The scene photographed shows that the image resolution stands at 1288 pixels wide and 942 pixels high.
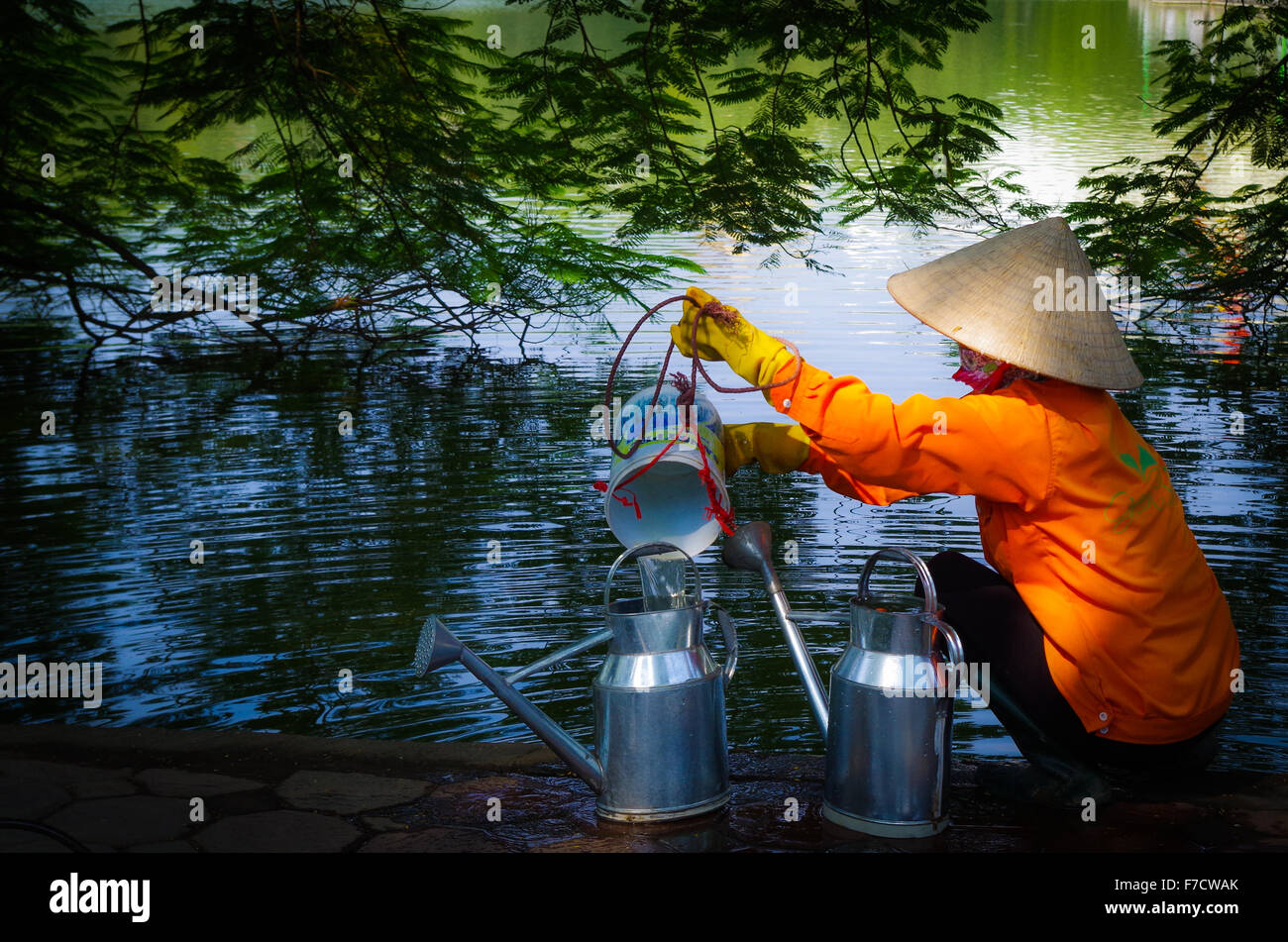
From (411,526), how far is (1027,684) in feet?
12.5

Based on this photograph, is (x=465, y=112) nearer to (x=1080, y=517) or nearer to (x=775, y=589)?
(x=775, y=589)

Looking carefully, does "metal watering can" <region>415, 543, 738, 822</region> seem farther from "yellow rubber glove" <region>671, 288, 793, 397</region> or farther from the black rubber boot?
the black rubber boot

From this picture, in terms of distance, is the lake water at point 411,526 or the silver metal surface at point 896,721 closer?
the silver metal surface at point 896,721

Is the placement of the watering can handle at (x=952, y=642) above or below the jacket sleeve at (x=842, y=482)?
below

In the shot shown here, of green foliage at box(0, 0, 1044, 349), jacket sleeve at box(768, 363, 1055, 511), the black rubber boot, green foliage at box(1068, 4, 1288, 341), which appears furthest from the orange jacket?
green foliage at box(1068, 4, 1288, 341)

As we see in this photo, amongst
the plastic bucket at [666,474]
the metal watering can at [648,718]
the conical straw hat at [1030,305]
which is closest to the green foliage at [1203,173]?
the conical straw hat at [1030,305]

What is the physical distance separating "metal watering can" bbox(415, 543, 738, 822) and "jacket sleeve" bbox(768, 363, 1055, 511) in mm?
447

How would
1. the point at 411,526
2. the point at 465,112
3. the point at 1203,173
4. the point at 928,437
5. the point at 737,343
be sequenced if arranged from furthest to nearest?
the point at 1203,173, the point at 465,112, the point at 411,526, the point at 737,343, the point at 928,437

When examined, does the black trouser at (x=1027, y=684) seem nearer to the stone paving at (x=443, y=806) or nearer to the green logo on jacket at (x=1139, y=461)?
the stone paving at (x=443, y=806)

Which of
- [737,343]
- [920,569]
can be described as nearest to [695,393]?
[737,343]

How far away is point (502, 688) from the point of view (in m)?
2.58

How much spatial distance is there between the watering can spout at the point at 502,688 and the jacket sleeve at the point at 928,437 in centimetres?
81

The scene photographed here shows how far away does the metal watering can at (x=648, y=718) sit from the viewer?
261 cm
